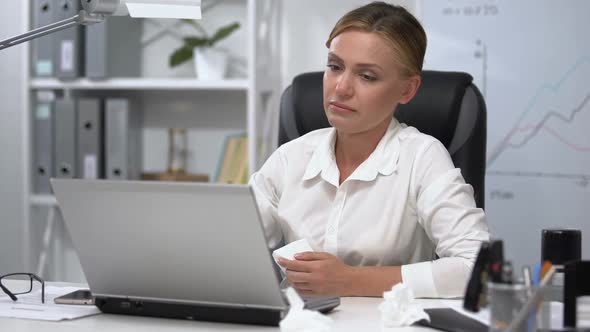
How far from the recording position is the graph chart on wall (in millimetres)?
2643

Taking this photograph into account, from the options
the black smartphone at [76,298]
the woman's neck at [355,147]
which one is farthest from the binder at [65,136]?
the black smartphone at [76,298]

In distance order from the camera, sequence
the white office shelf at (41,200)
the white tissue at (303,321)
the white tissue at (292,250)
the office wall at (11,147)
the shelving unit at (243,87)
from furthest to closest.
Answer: the office wall at (11,147)
the white office shelf at (41,200)
the shelving unit at (243,87)
the white tissue at (292,250)
the white tissue at (303,321)

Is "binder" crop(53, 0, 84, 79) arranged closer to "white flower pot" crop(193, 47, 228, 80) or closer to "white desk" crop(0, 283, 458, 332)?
"white flower pot" crop(193, 47, 228, 80)

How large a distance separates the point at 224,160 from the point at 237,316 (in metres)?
1.92

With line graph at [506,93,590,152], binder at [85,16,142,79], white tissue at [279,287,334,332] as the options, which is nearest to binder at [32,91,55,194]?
binder at [85,16,142,79]

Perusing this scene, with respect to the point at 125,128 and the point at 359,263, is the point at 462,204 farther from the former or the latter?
the point at 125,128

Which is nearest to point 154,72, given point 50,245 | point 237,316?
point 50,245

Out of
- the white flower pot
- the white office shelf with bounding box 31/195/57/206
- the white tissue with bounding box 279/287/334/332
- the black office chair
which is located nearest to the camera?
the white tissue with bounding box 279/287/334/332

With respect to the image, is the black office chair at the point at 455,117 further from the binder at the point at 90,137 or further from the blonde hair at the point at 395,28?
the binder at the point at 90,137

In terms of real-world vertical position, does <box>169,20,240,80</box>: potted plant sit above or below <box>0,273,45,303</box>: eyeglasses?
above

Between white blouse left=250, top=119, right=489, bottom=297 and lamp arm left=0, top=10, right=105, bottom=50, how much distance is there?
0.53 metres

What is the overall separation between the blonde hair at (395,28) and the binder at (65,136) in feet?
5.39

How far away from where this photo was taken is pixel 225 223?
1.14 meters

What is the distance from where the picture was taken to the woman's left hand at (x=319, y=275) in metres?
1.42
